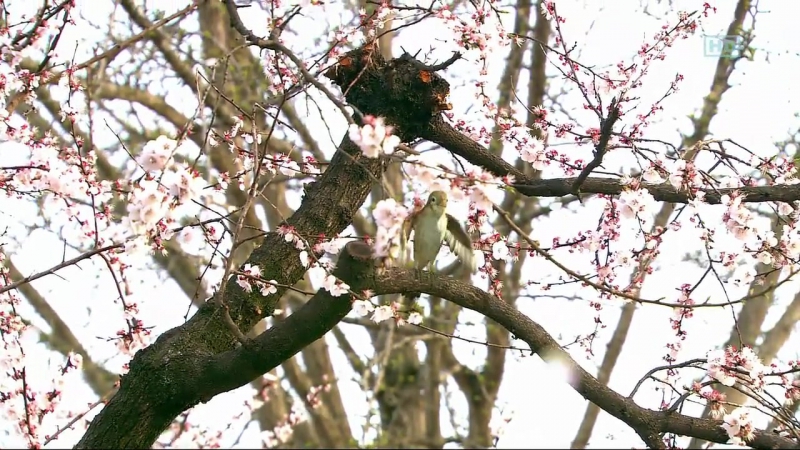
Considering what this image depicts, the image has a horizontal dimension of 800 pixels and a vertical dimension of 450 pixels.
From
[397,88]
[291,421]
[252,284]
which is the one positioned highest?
[291,421]

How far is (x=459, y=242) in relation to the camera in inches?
80.6

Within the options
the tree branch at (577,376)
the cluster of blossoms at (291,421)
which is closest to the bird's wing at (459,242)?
the tree branch at (577,376)

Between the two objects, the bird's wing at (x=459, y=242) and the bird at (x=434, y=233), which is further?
the bird's wing at (x=459, y=242)

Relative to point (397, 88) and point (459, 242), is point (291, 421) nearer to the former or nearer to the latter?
point (397, 88)

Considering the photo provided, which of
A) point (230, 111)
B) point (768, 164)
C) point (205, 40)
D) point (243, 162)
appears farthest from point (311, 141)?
point (768, 164)

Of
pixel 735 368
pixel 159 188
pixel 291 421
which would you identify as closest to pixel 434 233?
pixel 159 188

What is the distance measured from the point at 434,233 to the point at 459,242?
0.17 meters

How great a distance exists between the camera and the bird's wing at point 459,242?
6.44 feet

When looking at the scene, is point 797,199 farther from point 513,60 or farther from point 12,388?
point 513,60

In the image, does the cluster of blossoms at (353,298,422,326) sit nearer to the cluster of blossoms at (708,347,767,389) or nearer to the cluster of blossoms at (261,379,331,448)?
the cluster of blossoms at (708,347,767,389)

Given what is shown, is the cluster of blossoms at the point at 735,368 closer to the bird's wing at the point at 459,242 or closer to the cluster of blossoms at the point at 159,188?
the bird's wing at the point at 459,242

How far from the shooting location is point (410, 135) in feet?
8.38

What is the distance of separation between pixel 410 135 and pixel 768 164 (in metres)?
1.24

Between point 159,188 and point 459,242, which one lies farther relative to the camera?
point 459,242
